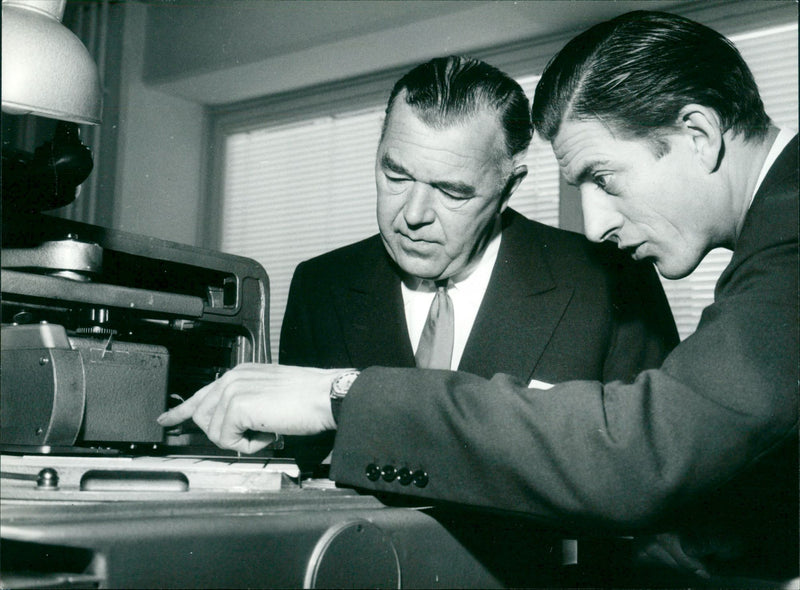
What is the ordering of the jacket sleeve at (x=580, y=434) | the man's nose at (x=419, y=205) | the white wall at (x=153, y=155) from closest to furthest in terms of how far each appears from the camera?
1. the jacket sleeve at (x=580, y=434)
2. the man's nose at (x=419, y=205)
3. the white wall at (x=153, y=155)

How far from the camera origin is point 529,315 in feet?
5.50

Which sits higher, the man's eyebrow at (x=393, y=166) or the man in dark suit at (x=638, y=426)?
the man's eyebrow at (x=393, y=166)

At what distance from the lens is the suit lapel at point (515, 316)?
64.3 inches

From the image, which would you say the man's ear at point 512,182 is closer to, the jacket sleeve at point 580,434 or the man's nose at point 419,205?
the man's nose at point 419,205

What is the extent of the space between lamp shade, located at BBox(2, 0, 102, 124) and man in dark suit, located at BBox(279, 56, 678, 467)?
67 cm

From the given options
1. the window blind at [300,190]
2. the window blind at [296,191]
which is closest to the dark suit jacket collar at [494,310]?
the window blind at [300,190]

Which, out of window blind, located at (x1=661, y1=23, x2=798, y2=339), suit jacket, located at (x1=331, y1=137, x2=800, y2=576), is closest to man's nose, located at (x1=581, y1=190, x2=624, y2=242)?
suit jacket, located at (x1=331, y1=137, x2=800, y2=576)

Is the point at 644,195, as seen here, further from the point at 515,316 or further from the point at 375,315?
the point at 375,315

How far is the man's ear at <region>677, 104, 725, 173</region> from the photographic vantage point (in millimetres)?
1153

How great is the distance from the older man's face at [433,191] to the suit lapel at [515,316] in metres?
0.10

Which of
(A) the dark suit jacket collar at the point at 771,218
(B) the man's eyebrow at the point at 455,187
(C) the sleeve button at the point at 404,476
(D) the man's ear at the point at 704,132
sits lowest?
(C) the sleeve button at the point at 404,476

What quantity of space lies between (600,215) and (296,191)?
9.91 feet

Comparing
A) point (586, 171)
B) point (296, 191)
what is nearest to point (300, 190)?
point (296, 191)

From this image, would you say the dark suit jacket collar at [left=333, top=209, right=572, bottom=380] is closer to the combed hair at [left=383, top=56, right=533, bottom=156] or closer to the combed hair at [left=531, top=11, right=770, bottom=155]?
the combed hair at [left=383, top=56, right=533, bottom=156]
